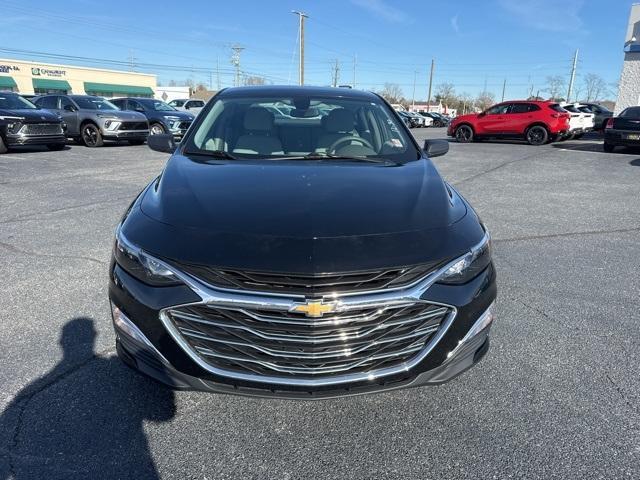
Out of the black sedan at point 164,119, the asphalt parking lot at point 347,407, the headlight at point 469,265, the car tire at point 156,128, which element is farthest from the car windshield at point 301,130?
the car tire at point 156,128

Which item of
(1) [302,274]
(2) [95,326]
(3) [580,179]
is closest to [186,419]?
(1) [302,274]

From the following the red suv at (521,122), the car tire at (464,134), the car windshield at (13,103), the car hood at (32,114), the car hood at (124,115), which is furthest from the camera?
the car tire at (464,134)

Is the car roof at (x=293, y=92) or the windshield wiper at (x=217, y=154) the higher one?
the car roof at (x=293, y=92)

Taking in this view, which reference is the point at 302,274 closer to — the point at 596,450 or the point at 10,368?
the point at 596,450

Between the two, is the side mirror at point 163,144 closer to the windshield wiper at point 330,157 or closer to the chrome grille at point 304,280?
the windshield wiper at point 330,157

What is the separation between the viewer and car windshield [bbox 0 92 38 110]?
496 inches

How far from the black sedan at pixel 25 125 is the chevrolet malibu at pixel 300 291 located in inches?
487

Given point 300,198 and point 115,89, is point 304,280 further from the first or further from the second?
point 115,89

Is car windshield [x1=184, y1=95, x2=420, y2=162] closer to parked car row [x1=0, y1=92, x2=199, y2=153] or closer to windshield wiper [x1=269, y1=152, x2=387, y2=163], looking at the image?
windshield wiper [x1=269, y1=152, x2=387, y2=163]

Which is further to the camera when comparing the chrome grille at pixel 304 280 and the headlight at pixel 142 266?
the headlight at pixel 142 266

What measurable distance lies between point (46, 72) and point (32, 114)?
5144 centimetres

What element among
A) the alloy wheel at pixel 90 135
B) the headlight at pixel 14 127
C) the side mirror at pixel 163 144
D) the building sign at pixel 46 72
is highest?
the building sign at pixel 46 72

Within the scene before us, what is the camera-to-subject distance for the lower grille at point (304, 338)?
6.06 ft

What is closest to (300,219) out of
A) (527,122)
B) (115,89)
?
(527,122)
